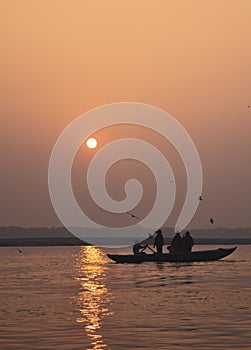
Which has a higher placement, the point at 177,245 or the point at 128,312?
the point at 177,245

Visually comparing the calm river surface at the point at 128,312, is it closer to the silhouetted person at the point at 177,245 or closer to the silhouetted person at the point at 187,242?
the silhouetted person at the point at 187,242

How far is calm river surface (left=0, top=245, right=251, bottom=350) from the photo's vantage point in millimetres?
24281

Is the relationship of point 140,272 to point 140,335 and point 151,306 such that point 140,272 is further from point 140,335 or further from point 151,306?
point 140,335

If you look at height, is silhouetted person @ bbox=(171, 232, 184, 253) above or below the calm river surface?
above

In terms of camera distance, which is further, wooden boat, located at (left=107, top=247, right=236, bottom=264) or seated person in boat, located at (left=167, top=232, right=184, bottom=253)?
wooden boat, located at (left=107, top=247, right=236, bottom=264)

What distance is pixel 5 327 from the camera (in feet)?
88.9

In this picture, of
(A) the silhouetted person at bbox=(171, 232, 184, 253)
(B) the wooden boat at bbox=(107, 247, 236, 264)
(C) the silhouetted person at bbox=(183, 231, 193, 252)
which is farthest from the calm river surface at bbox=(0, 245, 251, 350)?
(B) the wooden boat at bbox=(107, 247, 236, 264)

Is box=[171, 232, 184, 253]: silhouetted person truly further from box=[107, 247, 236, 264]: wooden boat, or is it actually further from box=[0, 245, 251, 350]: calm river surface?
box=[0, 245, 251, 350]: calm river surface

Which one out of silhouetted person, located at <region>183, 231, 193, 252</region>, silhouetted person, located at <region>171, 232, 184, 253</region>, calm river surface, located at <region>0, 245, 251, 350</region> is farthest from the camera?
silhouetted person, located at <region>171, 232, 184, 253</region>

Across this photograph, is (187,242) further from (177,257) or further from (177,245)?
(177,257)

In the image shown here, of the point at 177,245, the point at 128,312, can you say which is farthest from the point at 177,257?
the point at 128,312

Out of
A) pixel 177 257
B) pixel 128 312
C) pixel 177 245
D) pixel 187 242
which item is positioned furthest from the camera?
pixel 177 257

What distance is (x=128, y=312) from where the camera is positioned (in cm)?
3080

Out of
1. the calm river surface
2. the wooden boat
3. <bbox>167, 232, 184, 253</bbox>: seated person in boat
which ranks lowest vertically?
the calm river surface
